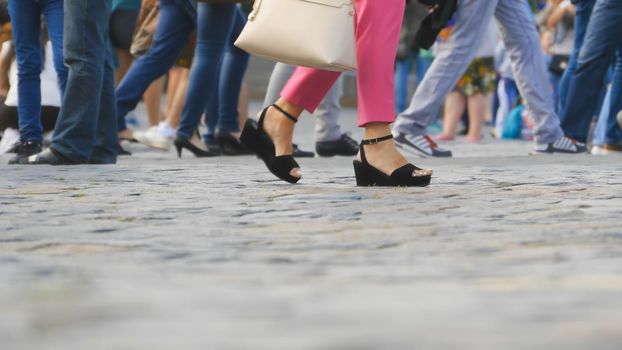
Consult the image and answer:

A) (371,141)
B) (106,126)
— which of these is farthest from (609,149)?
(371,141)

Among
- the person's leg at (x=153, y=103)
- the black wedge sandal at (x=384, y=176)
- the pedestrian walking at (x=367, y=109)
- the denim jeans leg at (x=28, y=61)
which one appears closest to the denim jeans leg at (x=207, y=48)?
the denim jeans leg at (x=28, y=61)

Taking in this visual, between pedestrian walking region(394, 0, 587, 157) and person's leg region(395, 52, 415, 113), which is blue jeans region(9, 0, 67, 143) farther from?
person's leg region(395, 52, 415, 113)

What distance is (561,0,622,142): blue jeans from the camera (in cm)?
827

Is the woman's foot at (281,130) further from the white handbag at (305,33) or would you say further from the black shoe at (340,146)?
the black shoe at (340,146)

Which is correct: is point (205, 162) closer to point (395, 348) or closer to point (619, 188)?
point (619, 188)

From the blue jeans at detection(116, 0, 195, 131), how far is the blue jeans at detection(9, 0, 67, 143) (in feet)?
2.22

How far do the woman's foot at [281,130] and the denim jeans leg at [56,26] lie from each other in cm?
202

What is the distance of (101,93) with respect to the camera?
278 inches

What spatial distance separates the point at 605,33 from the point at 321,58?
12.2 ft

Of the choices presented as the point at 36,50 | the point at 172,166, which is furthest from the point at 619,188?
the point at 36,50

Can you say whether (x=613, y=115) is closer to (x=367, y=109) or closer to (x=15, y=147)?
(x=15, y=147)

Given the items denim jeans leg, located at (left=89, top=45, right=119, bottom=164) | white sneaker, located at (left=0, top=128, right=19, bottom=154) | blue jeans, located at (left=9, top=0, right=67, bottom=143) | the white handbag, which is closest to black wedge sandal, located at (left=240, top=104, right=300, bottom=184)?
the white handbag

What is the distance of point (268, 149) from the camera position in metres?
5.44

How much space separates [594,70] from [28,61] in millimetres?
3198
